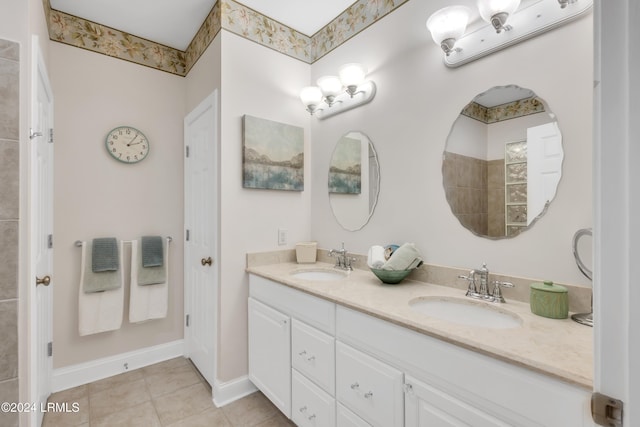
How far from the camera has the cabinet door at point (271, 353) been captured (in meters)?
1.65

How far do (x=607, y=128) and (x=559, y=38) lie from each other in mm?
1001

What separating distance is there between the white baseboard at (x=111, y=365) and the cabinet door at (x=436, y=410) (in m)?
2.17

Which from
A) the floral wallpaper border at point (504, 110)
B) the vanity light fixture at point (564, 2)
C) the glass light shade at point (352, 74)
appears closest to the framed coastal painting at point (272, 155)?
the glass light shade at point (352, 74)

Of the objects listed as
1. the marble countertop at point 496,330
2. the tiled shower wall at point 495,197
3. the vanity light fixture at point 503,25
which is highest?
the vanity light fixture at point 503,25

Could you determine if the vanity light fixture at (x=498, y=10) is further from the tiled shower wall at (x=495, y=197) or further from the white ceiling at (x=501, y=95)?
the tiled shower wall at (x=495, y=197)

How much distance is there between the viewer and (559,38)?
1165mm

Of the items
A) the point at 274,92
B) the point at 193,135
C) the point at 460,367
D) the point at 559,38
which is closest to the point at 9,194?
the point at 193,135

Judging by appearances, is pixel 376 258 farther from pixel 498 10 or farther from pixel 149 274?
pixel 149 274

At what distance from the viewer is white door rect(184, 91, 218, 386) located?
204cm

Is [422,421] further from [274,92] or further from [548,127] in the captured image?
[274,92]

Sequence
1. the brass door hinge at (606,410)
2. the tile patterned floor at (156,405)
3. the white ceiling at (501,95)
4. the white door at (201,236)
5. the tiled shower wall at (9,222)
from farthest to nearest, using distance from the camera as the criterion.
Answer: the white door at (201,236)
the tile patterned floor at (156,405)
the white ceiling at (501,95)
the tiled shower wall at (9,222)
the brass door hinge at (606,410)

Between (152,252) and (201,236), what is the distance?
442mm

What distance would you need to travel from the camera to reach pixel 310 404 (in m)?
1.49

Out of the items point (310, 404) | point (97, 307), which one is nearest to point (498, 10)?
point (310, 404)
